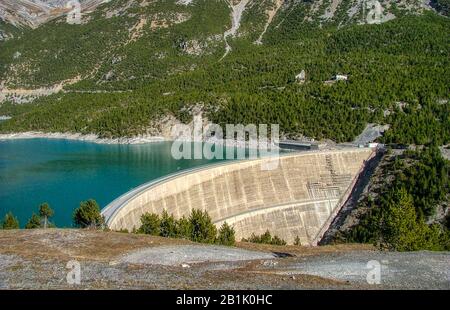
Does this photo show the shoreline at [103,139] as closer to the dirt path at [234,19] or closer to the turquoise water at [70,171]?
the turquoise water at [70,171]

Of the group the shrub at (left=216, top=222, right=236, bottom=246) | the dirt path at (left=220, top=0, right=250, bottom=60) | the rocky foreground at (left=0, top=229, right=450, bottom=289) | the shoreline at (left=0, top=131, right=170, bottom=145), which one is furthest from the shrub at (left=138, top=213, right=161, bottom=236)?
the dirt path at (left=220, top=0, right=250, bottom=60)

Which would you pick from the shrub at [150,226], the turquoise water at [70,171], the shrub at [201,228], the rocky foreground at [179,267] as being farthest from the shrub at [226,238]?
the turquoise water at [70,171]

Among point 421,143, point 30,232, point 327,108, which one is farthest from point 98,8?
point 30,232

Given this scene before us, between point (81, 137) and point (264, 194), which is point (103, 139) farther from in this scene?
point (264, 194)

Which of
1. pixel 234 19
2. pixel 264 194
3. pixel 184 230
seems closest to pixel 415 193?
pixel 264 194
